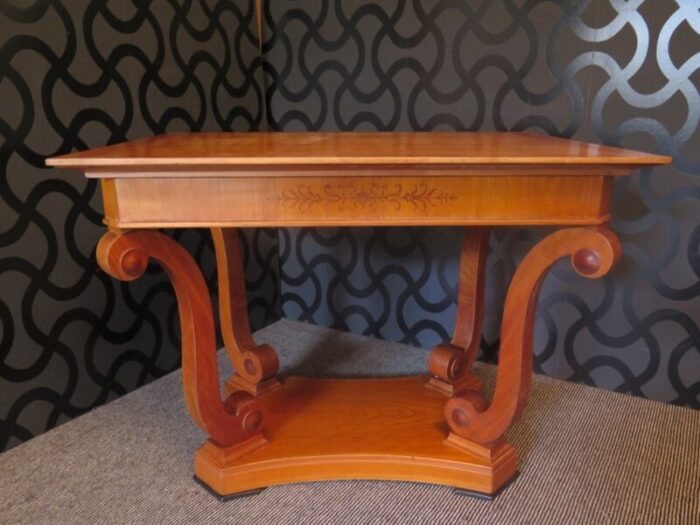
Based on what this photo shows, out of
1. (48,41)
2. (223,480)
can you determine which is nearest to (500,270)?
(223,480)

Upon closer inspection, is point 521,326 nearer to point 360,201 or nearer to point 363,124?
point 360,201

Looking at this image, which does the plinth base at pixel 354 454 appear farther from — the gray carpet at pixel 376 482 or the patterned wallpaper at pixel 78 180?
the patterned wallpaper at pixel 78 180

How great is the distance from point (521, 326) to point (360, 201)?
322 millimetres

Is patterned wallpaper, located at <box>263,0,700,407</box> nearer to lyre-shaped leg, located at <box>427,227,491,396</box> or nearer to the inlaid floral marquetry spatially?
lyre-shaped leg, located at <box>427,227,491,396</box>

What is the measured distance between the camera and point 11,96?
1036 mm

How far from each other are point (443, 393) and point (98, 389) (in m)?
0.72

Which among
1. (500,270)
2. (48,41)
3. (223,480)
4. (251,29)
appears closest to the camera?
(223,480)

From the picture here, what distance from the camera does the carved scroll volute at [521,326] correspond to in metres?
0.84

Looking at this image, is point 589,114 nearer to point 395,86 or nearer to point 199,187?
point 395,86

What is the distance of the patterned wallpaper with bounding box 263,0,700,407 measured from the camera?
119 cm

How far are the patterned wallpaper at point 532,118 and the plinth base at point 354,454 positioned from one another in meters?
0.42

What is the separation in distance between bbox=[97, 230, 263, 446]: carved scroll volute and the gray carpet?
0.42 ft

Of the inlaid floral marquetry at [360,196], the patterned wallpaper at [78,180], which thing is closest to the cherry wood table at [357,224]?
the inlaid floral marquetry at [360,196]

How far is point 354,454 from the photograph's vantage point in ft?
3.31
